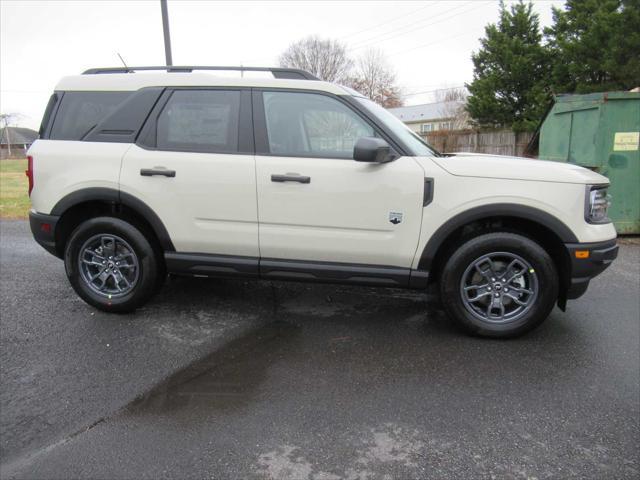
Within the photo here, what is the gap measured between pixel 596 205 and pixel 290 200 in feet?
7.43

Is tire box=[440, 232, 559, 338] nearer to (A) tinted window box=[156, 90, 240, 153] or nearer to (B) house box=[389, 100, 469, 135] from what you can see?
(A) tinted window box=[156, 90, 240, 153]

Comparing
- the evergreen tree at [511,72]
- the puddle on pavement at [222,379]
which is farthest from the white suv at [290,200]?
the evergreen tree at [511,72]

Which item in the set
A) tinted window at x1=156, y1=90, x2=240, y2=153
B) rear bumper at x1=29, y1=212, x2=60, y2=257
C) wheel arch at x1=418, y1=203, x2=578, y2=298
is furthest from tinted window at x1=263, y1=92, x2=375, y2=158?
rear bumper at x1=29, y1=212, x2=60, y2=257

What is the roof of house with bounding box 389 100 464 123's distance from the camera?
54375 mm

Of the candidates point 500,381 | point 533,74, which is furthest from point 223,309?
point 533,74

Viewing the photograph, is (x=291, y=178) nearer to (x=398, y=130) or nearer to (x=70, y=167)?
(x=398, y=130)

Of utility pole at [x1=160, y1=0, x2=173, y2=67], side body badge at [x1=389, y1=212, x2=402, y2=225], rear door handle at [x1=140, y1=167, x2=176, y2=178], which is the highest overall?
utility pole at [x1=160, y1=0, x2=173, y2=67]

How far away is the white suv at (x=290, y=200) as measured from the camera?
342 cm

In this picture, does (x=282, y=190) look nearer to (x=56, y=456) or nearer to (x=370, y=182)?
(x=370, y=182)

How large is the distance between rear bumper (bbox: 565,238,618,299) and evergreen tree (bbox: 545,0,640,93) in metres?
15.6

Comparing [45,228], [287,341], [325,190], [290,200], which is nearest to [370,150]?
[325,190]

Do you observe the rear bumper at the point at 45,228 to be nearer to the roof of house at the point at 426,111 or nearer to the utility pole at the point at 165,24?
the utility pole at the point at 165,24

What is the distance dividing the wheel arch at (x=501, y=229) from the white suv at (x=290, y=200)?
0.03 ft

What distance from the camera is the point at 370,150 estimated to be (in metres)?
3.26
